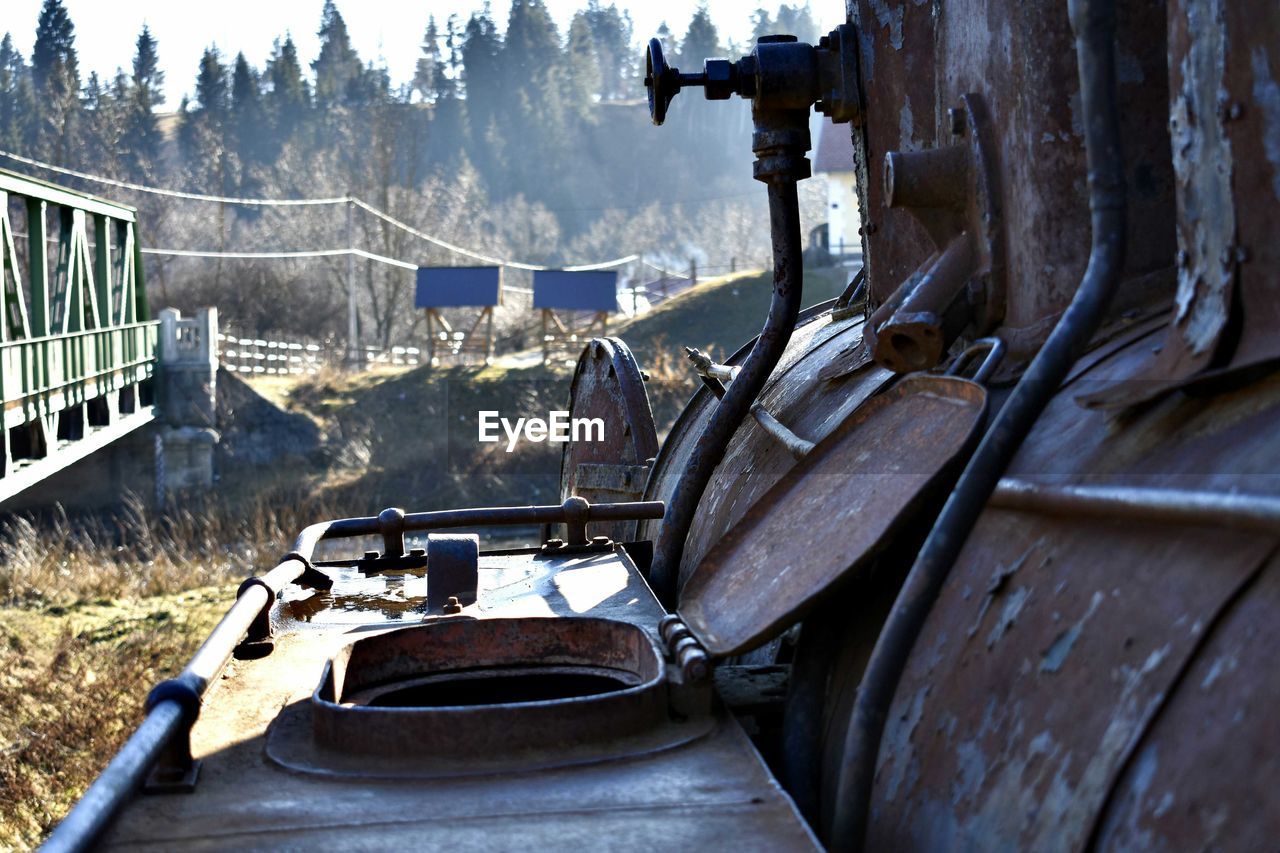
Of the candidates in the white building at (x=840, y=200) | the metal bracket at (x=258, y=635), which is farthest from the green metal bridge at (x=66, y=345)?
the white building at (x=840, y=200)

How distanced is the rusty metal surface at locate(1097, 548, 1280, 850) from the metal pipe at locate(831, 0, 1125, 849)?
1.88ft

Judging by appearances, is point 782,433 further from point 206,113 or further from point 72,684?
point 206,113

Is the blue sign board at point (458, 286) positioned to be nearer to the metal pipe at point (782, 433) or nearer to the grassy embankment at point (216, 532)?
the grassy embankment at point (216, 532)

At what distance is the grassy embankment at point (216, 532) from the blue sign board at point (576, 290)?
Result: 71.3 inches

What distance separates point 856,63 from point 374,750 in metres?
2.37

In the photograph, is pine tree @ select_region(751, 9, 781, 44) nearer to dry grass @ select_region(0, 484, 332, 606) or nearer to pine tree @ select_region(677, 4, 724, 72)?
pine tree @ select_region(677, 4, 724, 72)

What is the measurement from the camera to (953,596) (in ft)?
7.25

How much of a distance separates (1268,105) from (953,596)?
0.91 m

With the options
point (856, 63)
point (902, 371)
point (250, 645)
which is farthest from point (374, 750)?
point (856, 63)

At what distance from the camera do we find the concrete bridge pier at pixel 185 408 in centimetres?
2375

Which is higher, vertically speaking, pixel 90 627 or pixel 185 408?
pixel 185 408

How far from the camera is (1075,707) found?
174 cm

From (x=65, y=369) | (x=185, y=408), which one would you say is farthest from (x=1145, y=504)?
(x=185, y=408)

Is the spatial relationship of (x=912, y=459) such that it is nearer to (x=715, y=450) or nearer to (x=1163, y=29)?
(x=1163, y=29)
